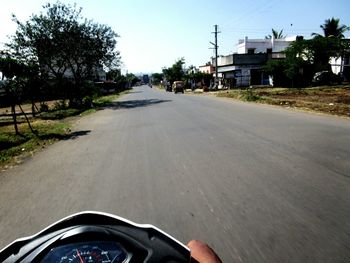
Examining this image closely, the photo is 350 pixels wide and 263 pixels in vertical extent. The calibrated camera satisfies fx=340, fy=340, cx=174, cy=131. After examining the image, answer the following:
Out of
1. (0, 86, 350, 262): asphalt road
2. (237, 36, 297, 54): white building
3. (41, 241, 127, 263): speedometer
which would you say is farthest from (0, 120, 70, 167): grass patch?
(237, 36, 297, 54): white building

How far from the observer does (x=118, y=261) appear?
1.66 metres

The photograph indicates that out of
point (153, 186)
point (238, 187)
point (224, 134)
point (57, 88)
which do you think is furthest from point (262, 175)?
point (57, 88)

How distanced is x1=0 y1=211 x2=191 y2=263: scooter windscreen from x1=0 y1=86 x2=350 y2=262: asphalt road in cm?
190

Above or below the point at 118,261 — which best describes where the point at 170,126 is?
below

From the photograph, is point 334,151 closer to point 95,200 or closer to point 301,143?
point 301,143

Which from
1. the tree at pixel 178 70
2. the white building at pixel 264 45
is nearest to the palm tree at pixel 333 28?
the white building at pixel 264 45

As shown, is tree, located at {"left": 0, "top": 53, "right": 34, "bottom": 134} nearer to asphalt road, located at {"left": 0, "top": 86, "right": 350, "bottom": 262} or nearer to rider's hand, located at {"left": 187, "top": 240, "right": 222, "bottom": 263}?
asphalt road, located at {"left": 0, "top": 86, "right": 350, "bottom": 262}

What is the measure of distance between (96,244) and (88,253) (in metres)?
0.06

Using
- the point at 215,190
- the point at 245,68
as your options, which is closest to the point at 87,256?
the point at 215,190

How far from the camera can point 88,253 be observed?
1696mm

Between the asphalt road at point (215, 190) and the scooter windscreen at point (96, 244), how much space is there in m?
1.90

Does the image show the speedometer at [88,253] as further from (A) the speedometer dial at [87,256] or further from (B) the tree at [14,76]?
(B) the tree at [14,76]

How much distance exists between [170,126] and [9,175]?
7273 mm

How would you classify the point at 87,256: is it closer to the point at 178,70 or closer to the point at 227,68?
the point at 227,68
